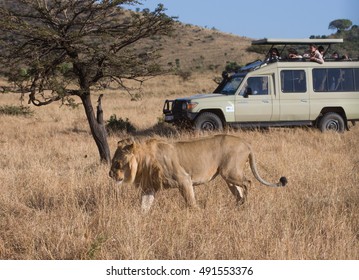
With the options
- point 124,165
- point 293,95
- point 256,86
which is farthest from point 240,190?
point 293,95

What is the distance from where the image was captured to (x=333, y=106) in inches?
580

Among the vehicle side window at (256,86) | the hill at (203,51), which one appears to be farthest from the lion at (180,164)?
the hill at (203,51)

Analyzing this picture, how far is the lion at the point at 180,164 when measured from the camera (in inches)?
221

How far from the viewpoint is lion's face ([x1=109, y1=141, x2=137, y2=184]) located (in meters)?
5.53

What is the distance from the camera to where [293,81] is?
14.4 m

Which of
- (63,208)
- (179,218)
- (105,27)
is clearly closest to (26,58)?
(105,27)

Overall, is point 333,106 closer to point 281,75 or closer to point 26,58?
point 281,75

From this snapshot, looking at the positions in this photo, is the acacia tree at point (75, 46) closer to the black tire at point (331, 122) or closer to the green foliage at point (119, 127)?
the green foliage at point (119, 127)

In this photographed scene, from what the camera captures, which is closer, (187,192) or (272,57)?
(187,192)

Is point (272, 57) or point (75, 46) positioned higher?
point (272, 57)

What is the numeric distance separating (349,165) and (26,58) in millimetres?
6165

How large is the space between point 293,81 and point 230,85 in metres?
1.80

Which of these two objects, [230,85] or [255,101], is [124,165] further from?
[230,85]

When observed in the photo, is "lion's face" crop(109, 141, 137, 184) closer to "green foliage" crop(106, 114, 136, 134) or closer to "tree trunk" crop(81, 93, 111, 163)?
"tree trunk" crop(81, 93, 111, 163)
